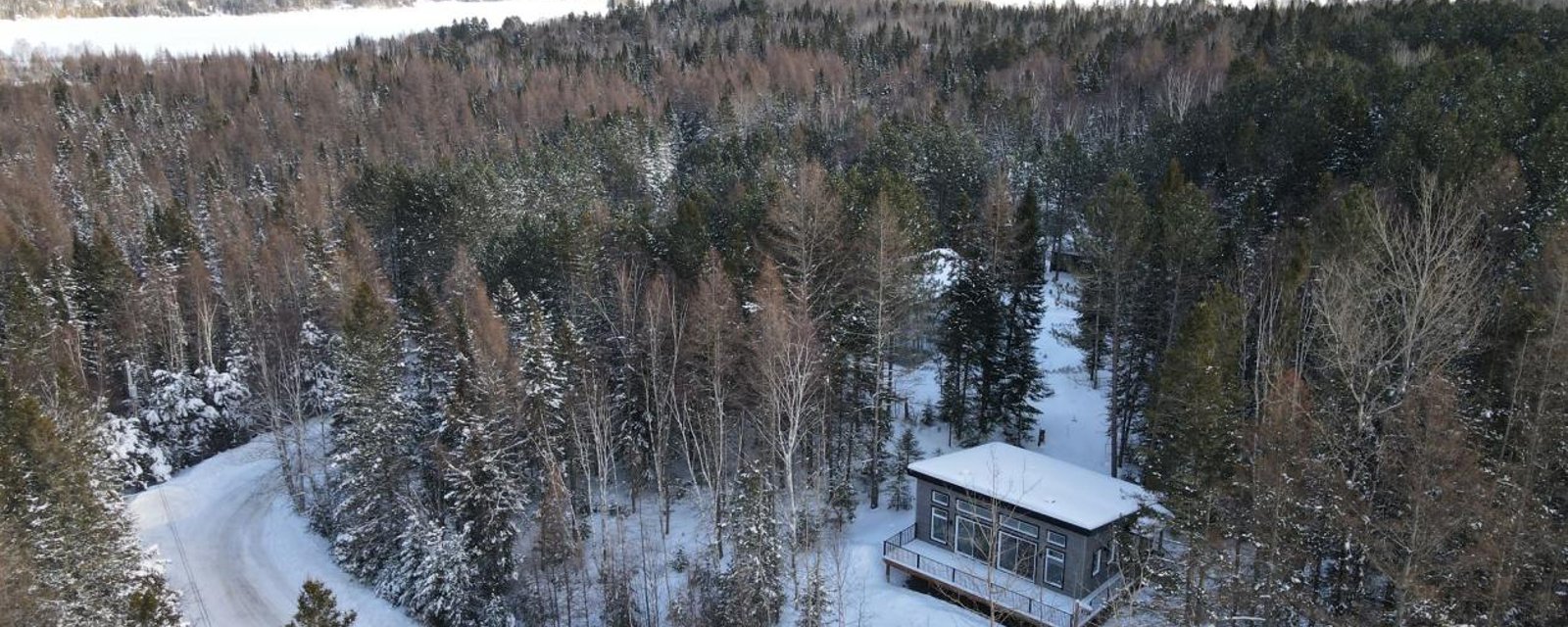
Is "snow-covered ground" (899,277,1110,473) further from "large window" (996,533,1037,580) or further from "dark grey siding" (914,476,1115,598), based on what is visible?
"dark grey siding" (914,476,1115,598)

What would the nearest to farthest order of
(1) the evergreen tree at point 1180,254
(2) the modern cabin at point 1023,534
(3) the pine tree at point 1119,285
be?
(2) the modern cabin at point 1023,534
(1) the evergreen tree at point 1180,254
(3) the pine tree at point 1119,285

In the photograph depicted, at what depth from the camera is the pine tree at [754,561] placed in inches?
901

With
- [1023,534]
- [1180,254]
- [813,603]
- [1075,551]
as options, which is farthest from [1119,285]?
[813,603]

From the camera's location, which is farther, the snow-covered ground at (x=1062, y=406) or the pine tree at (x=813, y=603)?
the snow-covered ground at (x=1062, y=406)

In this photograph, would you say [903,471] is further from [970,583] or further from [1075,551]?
[1075,551]

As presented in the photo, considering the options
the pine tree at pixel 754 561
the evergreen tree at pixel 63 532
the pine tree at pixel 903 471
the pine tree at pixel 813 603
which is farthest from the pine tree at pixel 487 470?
the pine tree at pixel 903 471

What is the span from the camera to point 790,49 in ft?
342

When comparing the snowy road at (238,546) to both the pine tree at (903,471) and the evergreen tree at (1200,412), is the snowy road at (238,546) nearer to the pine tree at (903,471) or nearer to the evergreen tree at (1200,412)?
the pine tree at (903,471)

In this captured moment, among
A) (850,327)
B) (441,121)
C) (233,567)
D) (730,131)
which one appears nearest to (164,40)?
(441,121)

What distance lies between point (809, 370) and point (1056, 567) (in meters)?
7.76

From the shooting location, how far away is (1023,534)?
23797mm

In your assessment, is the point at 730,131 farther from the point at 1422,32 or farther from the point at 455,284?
the point at 1422,32

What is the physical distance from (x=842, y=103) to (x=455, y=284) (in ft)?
173

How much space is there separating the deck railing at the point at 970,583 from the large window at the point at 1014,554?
833 mm
